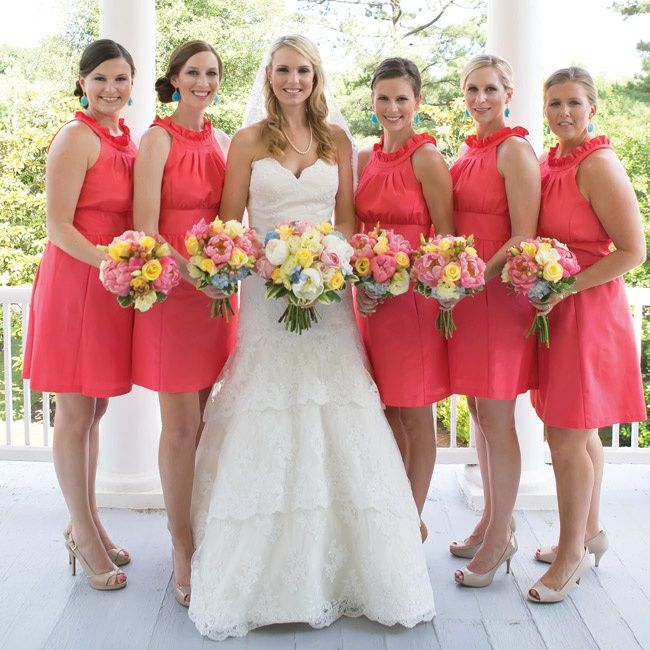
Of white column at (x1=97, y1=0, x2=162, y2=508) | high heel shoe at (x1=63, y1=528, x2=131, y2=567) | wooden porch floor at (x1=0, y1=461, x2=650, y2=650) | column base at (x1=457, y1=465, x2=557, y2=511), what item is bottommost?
wooden porch floor at (x1=0, y1=461, x2=650, y2=650)

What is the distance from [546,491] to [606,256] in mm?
1637

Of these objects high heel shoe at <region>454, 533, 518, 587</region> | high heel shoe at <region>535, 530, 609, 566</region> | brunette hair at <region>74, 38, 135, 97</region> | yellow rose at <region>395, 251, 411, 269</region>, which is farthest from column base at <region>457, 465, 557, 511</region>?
brunette hair at <region>74, 38, 135, 97</region>

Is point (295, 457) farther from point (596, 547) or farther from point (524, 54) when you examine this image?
point (524, 54)

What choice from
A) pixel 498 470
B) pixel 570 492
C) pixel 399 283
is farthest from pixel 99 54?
pixel 570 492

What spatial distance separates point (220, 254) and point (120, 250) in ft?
1.09

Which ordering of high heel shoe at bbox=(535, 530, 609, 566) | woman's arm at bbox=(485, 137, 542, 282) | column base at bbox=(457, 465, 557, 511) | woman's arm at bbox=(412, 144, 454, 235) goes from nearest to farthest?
woman's arm at bbox=(485, 137, 542, 282), woman's arm at bbox=(412, 144, 454, 235), high heel shoe at bbox=(535, 530, 609, 566), column base at bbox=(457, 465, 557, 511)

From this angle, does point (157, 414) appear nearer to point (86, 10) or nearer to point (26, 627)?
point (26, 627)

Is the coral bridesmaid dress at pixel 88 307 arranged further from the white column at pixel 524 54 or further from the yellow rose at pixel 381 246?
the white column at pixel 524 54

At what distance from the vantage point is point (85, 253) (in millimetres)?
3354

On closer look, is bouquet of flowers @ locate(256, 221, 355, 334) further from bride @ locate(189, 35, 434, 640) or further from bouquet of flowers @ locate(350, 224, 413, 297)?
bride @ locate(189, 35, 434, 640)

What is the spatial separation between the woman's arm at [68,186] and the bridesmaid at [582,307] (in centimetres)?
170

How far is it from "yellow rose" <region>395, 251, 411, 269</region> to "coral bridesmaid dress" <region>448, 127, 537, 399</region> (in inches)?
15.0

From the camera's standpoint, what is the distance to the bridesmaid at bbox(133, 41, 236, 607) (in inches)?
134

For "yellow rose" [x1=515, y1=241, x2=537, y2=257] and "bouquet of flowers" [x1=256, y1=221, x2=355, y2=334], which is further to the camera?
"yellow rose" [x1=515, y1=241, x2=537, y2=257]
